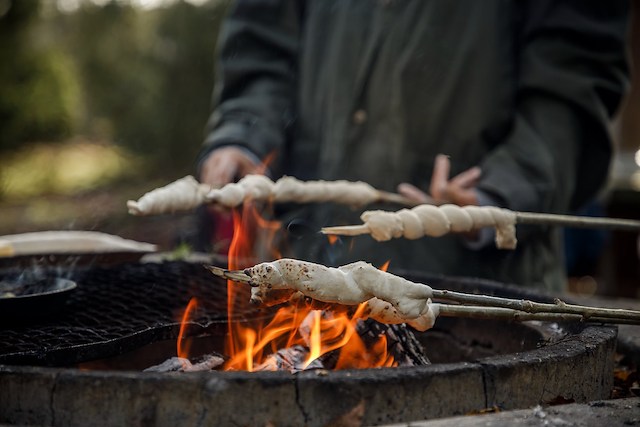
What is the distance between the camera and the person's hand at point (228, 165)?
4.01 m

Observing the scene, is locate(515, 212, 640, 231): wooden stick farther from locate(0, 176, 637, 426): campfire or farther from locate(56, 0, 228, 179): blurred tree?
locate(56, 0, 228, 179): blurred tree

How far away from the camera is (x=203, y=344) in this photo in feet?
10.1

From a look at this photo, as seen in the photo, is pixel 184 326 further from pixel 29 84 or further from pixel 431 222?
pixel 29 84

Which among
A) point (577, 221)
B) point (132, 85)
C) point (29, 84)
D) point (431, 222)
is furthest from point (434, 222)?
point (132, 85)

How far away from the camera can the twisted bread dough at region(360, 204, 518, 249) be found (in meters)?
2.71

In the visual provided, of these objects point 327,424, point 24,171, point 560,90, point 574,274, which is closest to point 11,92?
point 24,171

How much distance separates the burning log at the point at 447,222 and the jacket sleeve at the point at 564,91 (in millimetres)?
1187

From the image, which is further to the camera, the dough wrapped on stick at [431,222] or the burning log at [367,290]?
the dough wrapped on stick at [431,222]

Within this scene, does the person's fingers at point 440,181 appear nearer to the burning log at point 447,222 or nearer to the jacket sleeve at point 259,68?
the burning log at point 447,222

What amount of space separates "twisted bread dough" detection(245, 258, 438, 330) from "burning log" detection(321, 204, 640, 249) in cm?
58

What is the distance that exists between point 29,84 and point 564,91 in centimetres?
1450

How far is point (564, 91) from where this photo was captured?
4.21 metres

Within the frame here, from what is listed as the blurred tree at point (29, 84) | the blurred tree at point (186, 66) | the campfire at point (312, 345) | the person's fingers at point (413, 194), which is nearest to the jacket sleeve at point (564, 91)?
the person's fingers at point (413, 194)

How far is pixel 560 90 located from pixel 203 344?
102 inches
